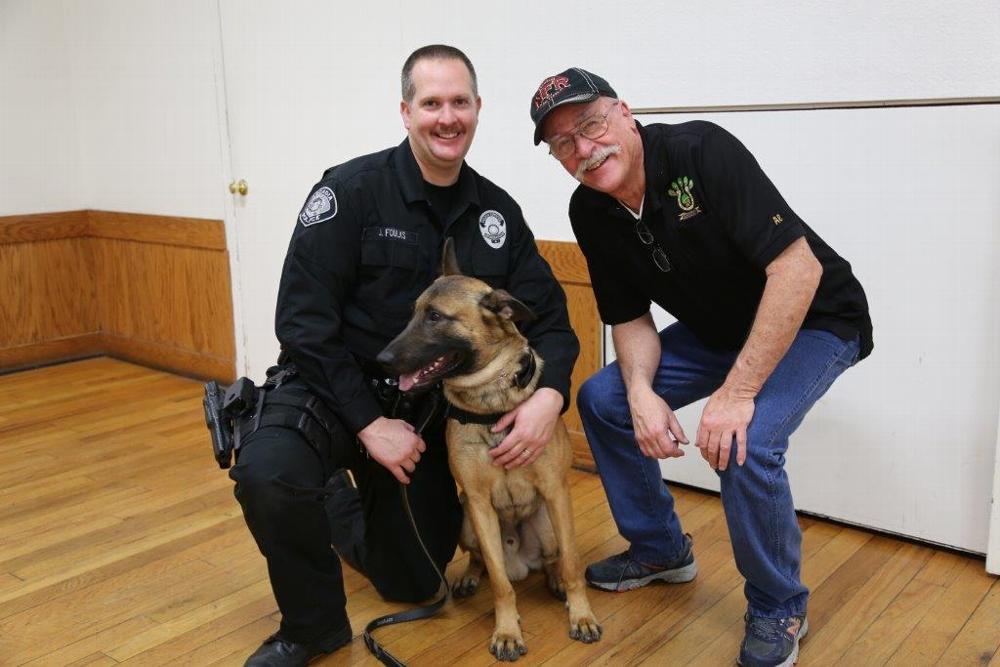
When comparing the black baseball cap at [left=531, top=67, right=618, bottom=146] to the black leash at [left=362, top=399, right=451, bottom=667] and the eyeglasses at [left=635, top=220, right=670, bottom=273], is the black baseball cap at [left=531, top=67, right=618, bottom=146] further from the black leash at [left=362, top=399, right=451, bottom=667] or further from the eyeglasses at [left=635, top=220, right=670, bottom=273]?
the black leash at [left=362, top=399, right=451, bottom=667]

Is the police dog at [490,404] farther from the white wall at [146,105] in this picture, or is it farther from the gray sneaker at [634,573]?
the white wall at [146,105]

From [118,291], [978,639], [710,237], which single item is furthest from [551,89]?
[118,291]

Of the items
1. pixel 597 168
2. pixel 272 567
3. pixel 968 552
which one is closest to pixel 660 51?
pixel 597 168

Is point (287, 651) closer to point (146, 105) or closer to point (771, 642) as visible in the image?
point (771, 642)

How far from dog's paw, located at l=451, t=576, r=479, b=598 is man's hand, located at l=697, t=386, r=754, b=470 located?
0.80 m

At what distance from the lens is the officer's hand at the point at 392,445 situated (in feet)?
7.19

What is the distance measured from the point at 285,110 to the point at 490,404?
7.83 feet

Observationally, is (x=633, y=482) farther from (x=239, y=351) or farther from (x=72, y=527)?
(x=239, y=351)

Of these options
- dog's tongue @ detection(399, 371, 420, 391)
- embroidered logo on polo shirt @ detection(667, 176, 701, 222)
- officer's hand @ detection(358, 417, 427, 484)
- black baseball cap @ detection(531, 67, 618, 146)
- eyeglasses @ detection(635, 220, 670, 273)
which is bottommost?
officer's hand @ detection(358, 417, 427, 484)

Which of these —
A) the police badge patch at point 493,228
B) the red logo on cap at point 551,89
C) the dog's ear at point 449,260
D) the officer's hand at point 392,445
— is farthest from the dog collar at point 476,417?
the red logo on cap at point 551,89

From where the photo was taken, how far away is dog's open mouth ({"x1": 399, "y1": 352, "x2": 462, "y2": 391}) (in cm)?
205

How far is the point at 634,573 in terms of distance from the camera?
2469 millimetres

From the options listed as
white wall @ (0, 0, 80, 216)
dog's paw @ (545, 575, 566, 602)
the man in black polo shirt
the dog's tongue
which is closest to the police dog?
the dog's tongue

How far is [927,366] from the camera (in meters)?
2.58
